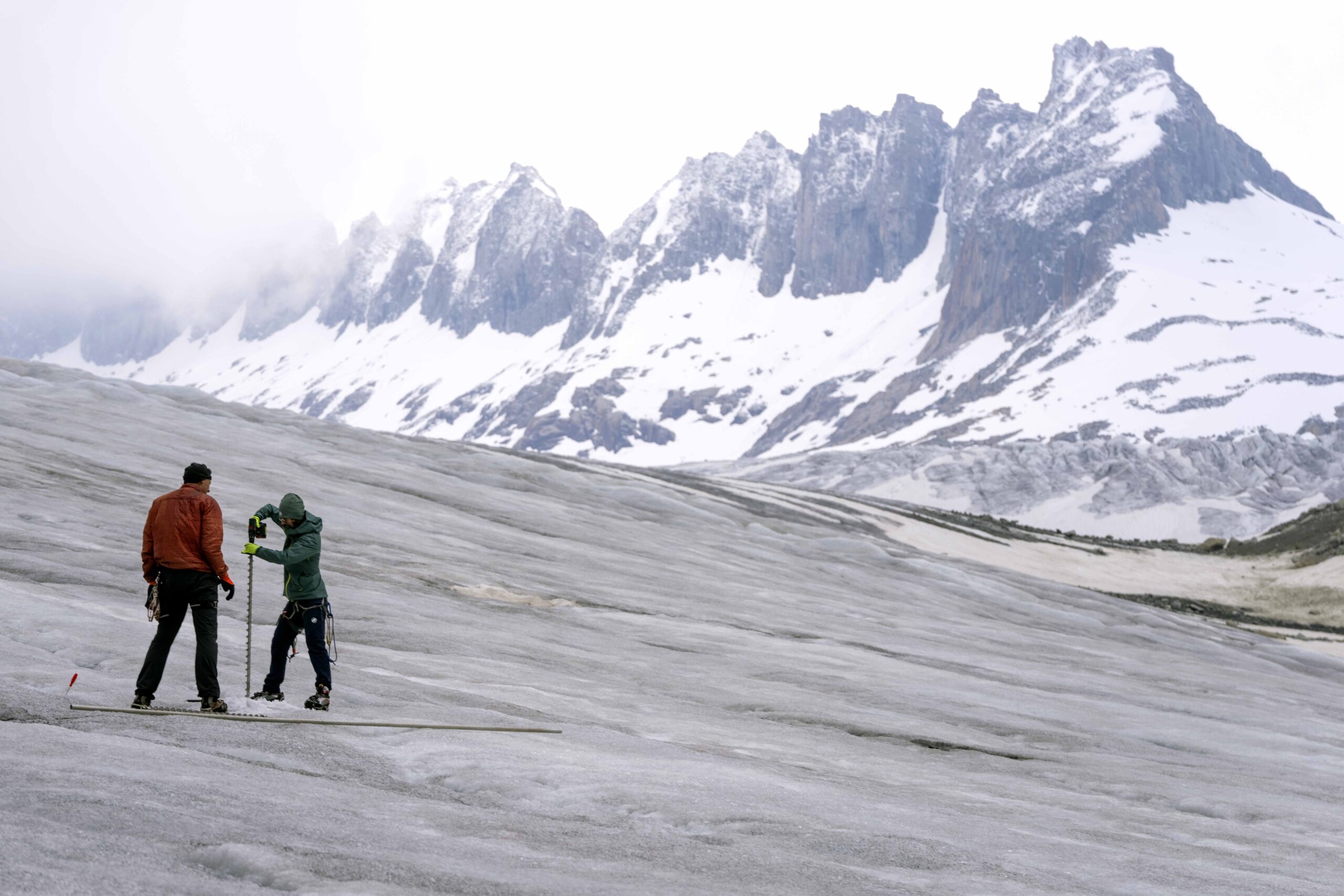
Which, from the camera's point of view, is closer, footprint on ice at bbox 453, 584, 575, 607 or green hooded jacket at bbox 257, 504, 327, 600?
green hooded jacket at bbox 257, 504, 327, 600

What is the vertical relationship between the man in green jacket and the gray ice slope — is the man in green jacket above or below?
above

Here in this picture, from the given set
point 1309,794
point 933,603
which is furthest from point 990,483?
point 1309,794

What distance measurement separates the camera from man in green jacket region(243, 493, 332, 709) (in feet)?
40.8

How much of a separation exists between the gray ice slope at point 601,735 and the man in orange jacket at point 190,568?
621mm

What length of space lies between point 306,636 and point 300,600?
0.41m

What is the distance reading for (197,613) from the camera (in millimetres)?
11523

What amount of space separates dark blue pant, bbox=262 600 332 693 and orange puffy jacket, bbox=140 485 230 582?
4.44 ft

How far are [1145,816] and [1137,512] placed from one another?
365ft

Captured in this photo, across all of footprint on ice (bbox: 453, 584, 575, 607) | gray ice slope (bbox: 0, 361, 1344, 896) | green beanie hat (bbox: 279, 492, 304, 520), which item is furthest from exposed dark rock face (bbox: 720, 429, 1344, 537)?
green beanie hat (bbox: 279, 492, 304, 520)

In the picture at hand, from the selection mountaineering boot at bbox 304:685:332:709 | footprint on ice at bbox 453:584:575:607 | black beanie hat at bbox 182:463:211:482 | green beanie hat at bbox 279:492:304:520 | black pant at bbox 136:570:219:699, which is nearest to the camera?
black pant at bbox 136:570:219:699

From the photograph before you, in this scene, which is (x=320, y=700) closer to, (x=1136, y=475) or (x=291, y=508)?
(x=291, y=508)

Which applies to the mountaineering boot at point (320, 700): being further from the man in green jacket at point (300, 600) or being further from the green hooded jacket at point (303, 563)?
the green hooded jacket at point (303, 563)

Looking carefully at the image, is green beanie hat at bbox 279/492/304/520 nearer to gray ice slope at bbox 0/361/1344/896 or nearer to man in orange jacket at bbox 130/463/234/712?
man in orange jacket at bbox 130/463/234/712

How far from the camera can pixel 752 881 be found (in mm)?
8398
